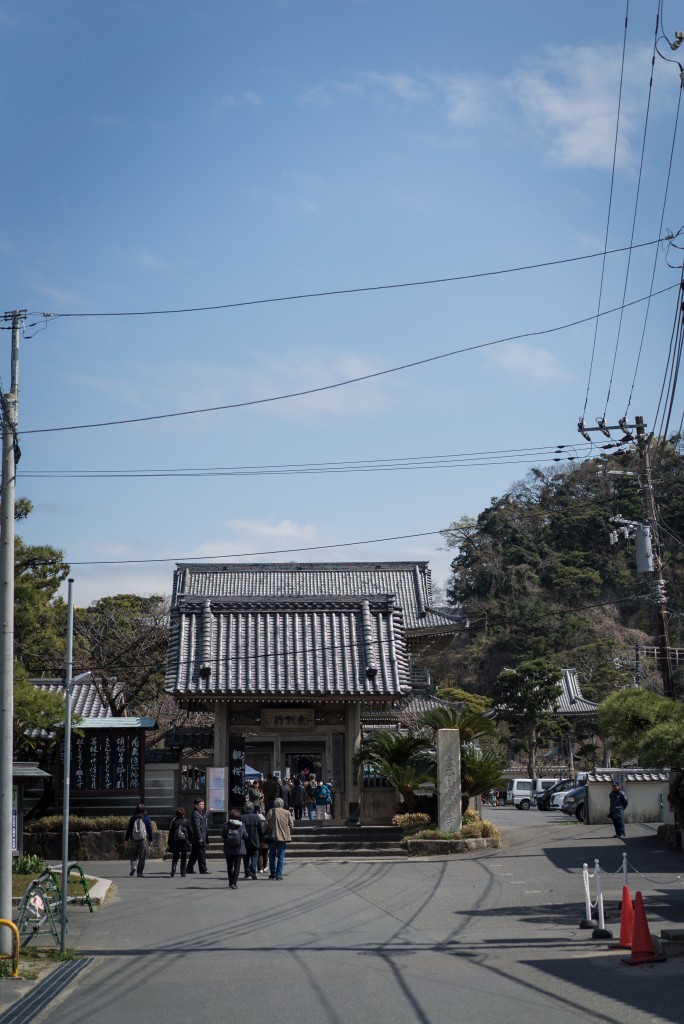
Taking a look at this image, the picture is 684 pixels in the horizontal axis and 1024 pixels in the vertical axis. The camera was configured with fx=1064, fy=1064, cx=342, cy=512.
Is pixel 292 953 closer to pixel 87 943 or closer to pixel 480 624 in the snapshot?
pixel 87 943

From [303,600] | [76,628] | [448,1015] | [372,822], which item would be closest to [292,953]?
[448,1015]

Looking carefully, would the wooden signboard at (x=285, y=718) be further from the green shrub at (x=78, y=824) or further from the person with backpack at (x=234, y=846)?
the person with backpack at (x=234, y=846)

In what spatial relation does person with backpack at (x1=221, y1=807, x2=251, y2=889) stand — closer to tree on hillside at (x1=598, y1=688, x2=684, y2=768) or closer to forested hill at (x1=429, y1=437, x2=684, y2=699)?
tree on hillside at (x1=598, y1=688, x2=684, y2=768)

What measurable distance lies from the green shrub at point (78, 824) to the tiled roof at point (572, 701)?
35.4 meters

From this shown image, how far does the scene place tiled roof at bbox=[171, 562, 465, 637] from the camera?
Result: 5119 cm

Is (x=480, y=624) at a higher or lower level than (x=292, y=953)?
higher

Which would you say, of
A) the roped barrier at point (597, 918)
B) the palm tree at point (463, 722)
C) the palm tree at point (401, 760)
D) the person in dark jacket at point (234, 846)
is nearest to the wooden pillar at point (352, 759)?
the palm tree at point (401, 760)

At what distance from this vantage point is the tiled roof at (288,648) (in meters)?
28.6

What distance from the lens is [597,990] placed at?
1022 cm

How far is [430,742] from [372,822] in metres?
2.69

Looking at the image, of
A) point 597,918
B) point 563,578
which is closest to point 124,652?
point 597,918

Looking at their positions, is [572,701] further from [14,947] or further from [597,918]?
[14,947]

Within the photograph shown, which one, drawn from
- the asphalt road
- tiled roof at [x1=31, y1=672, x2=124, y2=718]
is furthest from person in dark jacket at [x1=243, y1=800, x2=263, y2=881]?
tiled roof at [x1=31, y1=672, x2=124, y2=718]

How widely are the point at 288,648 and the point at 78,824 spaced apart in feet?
24.5
